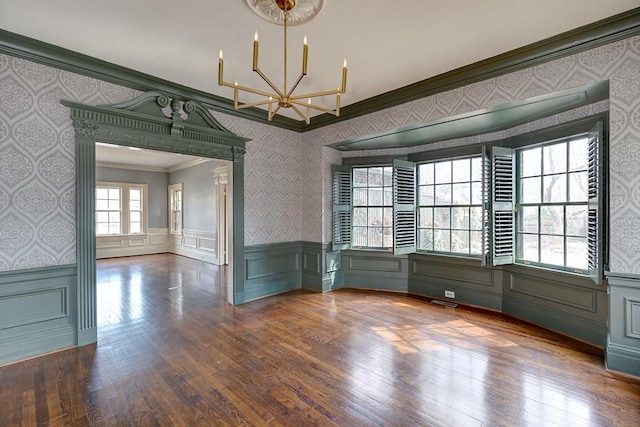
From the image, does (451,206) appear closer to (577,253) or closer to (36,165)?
(577,253)

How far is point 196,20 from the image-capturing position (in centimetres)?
250

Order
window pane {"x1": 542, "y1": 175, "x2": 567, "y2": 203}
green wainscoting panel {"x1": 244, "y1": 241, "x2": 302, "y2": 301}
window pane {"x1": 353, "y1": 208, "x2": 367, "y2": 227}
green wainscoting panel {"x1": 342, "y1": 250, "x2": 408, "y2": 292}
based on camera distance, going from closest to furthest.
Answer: window pane {"x1": 542, "y1": 175, "x2": 567, "y2": 203}
green wainscoting panel {"x1": 244, "y1": 241, "x2": 302, "y2": 301}
green wainscoting panel {"x1": 342, "y1": 250, "x2": 408, "y2": 292}
window pane {"x1": 353, "y1": 208, "x2": 367, "y2": 227}

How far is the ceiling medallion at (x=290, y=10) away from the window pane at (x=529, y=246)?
3.58 meters

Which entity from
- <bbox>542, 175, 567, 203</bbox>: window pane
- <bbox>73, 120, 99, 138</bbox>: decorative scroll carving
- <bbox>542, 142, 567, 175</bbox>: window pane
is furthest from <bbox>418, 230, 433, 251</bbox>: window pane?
<bbox>73, 120, 99, 138</bbox>: decorative scroll carving

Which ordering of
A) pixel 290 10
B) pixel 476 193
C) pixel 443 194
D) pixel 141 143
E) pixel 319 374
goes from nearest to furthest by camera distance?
1. pixel 290 10
2. pixel 319 374
3. pixel 141 143
4. pixel 476 193
5. pixel 443 194

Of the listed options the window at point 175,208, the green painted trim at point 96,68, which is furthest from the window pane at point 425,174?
the window at point 175,208

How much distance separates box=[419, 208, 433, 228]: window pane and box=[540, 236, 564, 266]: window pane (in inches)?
58.9

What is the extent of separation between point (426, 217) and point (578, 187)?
1.96 meters

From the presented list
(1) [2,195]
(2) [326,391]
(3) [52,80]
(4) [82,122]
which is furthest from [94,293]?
(2) [326,391]

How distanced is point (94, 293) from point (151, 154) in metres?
5.26

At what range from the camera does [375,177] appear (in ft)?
17.1

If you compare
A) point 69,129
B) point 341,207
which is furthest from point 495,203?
point 69,129

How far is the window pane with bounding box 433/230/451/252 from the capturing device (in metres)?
4.61

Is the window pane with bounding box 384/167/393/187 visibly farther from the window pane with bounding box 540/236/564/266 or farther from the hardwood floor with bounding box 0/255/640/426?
the window pane with bounding box 540/236/564/266
